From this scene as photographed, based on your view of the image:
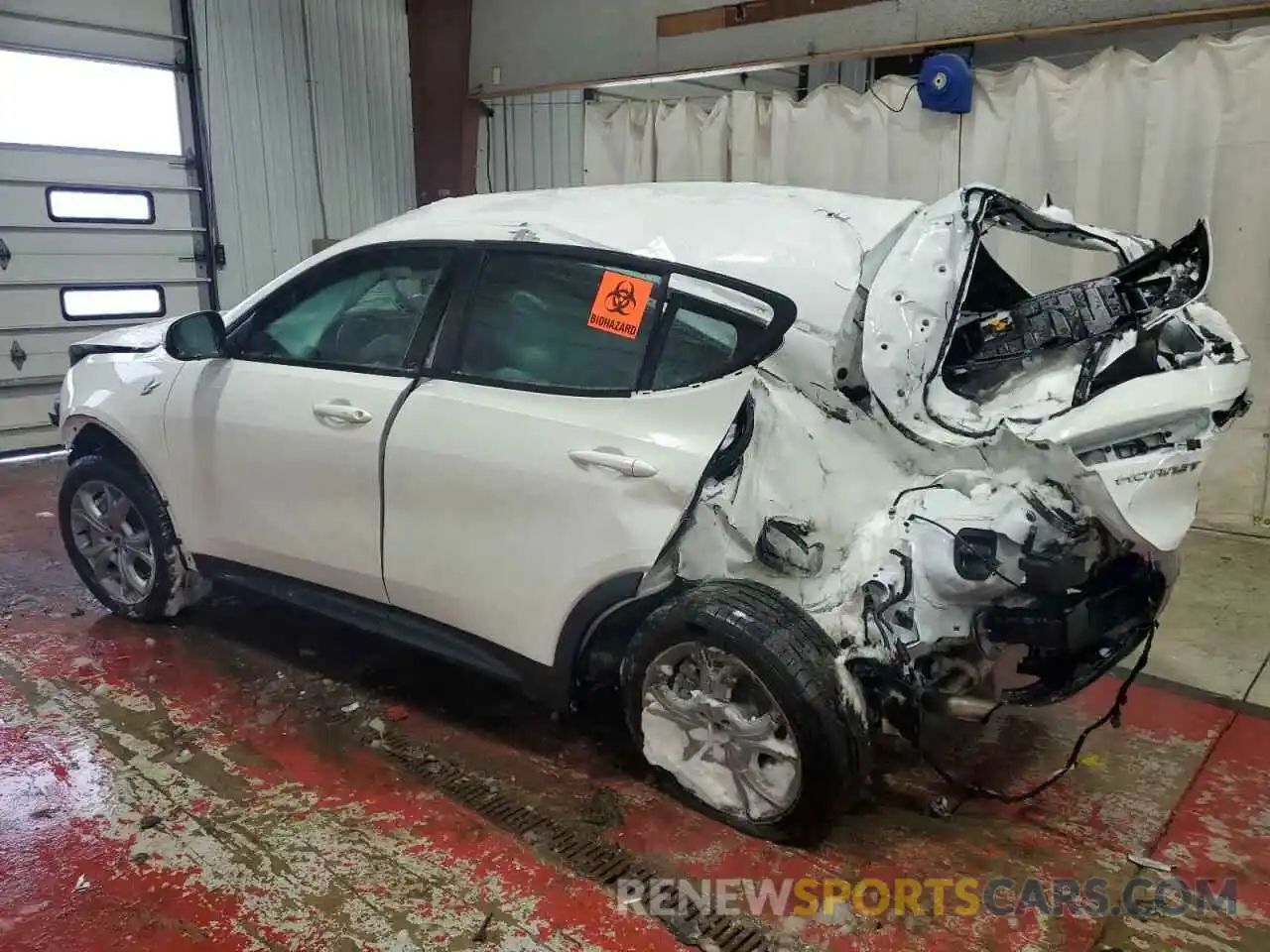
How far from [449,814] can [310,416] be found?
1.28m

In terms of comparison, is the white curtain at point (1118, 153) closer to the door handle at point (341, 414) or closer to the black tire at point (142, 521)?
the door handle at point (341, 414)

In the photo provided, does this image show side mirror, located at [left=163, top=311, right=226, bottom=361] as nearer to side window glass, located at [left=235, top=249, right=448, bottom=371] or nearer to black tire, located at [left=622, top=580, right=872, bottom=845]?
side window glass, located at [left=235, top=249, right=448, bottom=371]

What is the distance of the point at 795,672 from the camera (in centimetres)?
222

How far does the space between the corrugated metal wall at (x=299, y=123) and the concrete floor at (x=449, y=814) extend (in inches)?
213

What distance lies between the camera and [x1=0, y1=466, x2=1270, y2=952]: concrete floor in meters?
2.21

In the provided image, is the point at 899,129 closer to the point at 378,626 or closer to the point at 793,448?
the point at 793,448

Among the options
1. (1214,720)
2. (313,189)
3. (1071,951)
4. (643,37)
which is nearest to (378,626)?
(1071,951)

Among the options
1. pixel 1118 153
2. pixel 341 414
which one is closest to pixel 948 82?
pixel 1118 153

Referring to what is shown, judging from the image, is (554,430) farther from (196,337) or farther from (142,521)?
(142,521)

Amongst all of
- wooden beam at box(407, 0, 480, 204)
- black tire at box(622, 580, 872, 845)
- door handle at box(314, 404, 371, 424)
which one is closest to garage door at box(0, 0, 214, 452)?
wooden beam at box(407, 0, 480, 204)

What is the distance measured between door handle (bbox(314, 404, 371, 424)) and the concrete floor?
1.01 meters

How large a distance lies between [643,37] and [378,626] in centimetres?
527

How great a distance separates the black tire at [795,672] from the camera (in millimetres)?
2229

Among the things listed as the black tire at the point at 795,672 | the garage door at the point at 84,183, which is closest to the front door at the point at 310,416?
the black tire at the point at 795,672
